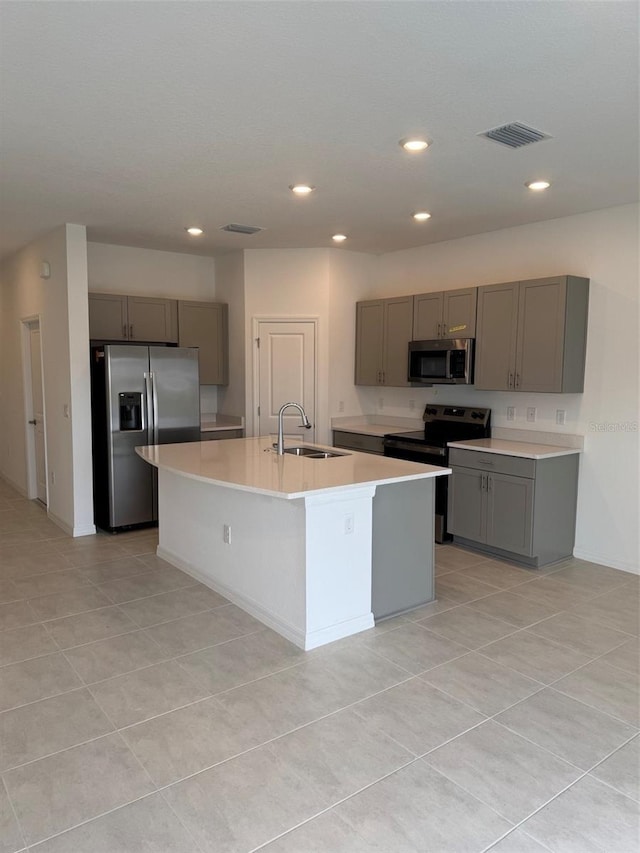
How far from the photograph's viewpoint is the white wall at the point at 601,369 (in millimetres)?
4246

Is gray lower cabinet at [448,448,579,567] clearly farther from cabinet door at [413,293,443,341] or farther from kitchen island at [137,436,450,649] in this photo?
cabinet door at [413,293,443,341]

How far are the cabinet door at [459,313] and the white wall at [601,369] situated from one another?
34 centimetres

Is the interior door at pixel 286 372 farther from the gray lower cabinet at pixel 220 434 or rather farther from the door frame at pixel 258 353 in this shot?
the gray lower cabinet at pixel 220 434

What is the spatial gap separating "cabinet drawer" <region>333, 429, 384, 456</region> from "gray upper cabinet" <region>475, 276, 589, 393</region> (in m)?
1.21

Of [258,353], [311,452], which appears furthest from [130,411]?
[311,452]

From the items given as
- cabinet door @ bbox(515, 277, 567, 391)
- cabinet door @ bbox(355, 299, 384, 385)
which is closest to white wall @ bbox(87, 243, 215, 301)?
cabinet door @ bbox(355, 299, 384, 385)

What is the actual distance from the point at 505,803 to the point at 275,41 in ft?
9.19

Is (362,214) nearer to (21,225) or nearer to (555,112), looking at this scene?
(555,112)

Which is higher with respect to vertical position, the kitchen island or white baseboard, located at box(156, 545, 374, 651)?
the kitchen island

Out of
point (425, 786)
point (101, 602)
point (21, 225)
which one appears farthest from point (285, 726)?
point (21, 225)

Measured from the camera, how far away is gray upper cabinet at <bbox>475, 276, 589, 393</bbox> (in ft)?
14.3

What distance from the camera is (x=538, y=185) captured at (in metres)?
3.73

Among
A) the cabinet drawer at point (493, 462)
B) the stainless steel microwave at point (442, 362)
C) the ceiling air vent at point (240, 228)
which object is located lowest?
the cabinet drawer at point (493, 462)

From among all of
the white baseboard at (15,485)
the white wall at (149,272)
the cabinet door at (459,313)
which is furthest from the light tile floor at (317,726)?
the white wall at (149,272)
